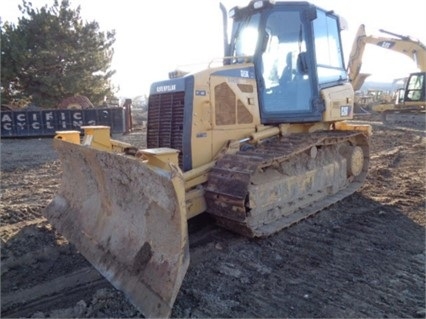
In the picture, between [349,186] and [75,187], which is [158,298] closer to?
[75,187]

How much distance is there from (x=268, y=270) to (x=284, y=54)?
306cm

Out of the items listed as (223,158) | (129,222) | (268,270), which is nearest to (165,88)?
(223,158)

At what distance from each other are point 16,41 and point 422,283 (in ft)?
65.9

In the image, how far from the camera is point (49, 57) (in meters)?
19.3

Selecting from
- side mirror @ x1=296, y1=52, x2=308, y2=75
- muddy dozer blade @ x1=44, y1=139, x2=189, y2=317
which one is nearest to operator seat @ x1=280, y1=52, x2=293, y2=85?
side mirror @ x1=296, y1=52, x2=308, y2=75

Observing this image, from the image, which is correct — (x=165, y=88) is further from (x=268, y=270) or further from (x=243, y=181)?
(x=268, y=270)

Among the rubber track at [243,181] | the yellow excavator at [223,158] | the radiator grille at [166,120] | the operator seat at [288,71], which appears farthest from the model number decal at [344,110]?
the radiator grille at [166,120]

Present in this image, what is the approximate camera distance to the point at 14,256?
4.06 m

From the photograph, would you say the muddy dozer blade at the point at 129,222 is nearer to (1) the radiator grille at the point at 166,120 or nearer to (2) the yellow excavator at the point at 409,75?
(1) the radiator grille at the point at 166,120

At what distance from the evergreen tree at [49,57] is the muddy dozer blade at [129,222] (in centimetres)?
1610

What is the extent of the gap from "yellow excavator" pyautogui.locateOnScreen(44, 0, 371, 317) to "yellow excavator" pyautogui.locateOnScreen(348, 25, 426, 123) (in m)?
9.76

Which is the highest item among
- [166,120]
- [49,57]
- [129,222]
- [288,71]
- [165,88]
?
[49,57]

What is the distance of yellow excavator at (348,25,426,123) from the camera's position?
609 inches

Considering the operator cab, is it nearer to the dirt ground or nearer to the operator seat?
the operator seat
